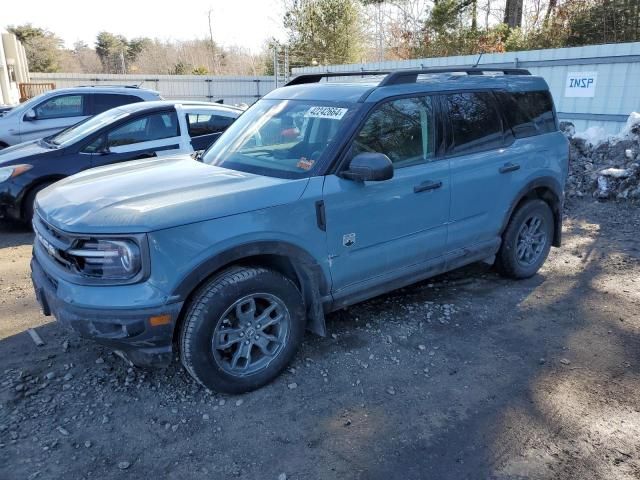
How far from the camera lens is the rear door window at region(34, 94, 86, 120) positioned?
376 inches

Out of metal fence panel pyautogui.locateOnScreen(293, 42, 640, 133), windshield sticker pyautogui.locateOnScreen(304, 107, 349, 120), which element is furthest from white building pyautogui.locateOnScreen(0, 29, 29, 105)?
windshield sticker pyautogui.locateOnScreen(304, 107, 349, 120)

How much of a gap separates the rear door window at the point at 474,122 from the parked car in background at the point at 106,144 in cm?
352

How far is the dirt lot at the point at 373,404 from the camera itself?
2.70 meters

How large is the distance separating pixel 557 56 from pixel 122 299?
1038 cm

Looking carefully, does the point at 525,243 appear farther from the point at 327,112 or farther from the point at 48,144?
the point at 48,144

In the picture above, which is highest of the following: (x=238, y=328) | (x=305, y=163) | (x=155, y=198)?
(x=305, y=163)

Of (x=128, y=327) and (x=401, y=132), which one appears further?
(x=401, y=132)

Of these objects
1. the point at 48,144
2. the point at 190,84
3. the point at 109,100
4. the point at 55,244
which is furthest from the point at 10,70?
the point at 55,244

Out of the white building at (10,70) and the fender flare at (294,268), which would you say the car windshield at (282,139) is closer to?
the fender flare at (294,268)

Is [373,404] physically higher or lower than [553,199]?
lower

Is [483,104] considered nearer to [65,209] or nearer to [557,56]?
[65,209]

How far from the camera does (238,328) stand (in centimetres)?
317

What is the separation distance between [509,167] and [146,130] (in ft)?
16.1

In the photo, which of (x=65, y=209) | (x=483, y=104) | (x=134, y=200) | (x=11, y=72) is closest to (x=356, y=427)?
(x=134, y=200)
